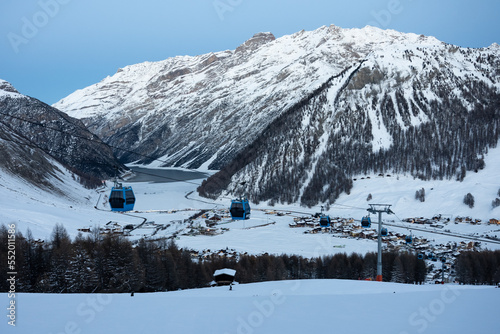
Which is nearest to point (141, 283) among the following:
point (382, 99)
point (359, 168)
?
point (359, 168)

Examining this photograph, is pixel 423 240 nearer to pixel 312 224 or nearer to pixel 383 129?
pixel 312 224

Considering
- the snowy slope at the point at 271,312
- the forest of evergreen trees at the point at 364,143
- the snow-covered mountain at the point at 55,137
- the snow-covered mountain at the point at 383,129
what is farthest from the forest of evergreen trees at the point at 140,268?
the snow-covered mountain at the point at 55,137

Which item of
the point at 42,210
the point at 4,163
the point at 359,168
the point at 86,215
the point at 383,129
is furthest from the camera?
the point at 383,129

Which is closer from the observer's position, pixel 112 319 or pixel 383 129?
pixel 112 319

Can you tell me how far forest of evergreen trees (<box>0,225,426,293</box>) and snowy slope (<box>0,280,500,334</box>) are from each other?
22675mm

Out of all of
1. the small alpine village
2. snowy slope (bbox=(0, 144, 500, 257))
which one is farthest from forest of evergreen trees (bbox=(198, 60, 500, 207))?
the small alpine village

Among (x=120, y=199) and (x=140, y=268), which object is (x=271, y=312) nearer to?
(x=120, y=199)

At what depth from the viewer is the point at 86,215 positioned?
82750 mm

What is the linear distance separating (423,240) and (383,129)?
2782 inches

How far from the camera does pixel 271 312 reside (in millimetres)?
12500

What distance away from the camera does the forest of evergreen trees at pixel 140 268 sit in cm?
3736

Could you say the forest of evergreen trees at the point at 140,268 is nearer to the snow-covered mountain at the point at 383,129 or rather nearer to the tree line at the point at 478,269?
the tree line at the point at 478,269

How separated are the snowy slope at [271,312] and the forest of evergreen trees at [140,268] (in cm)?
2268

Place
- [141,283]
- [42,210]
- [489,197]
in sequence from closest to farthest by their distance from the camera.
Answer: [141,283], [42,210], [489,197]
